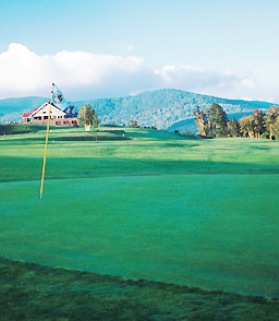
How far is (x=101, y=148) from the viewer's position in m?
51.4

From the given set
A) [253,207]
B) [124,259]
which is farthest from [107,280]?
[253,207]

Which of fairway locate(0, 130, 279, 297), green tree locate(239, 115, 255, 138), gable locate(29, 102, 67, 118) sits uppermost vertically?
gable locate(29, 102, 67, 118)

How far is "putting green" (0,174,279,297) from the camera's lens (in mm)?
7781

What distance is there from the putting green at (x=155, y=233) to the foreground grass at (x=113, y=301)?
0.43 metres

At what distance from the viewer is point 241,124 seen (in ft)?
370

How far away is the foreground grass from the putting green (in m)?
0.43

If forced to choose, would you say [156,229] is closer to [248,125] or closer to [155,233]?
[155,233]

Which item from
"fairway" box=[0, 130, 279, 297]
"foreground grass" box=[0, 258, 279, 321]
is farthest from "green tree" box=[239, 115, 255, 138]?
"foreground grass" box=[0, 258, 279, 321]

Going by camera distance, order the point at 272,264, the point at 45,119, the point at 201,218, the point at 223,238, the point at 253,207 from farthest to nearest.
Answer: the point at 45,119, the point at 253,207, the point at 201,218, the point at 223,238, the point at 272,264

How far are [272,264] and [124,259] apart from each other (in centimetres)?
223

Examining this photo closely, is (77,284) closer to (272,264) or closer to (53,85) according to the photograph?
(272,264)

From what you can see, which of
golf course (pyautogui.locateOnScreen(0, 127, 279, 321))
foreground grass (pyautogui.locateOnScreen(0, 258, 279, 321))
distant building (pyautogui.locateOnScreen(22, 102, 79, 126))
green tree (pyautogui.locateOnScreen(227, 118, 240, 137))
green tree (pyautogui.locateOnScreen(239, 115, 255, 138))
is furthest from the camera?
distant building (pyautogui.locateOnScreen(22, 102, 79, 126))

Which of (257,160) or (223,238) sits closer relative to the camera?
(223,238)

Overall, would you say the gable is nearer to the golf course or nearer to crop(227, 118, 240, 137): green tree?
crop(227, 118, 240, 137): green tree
